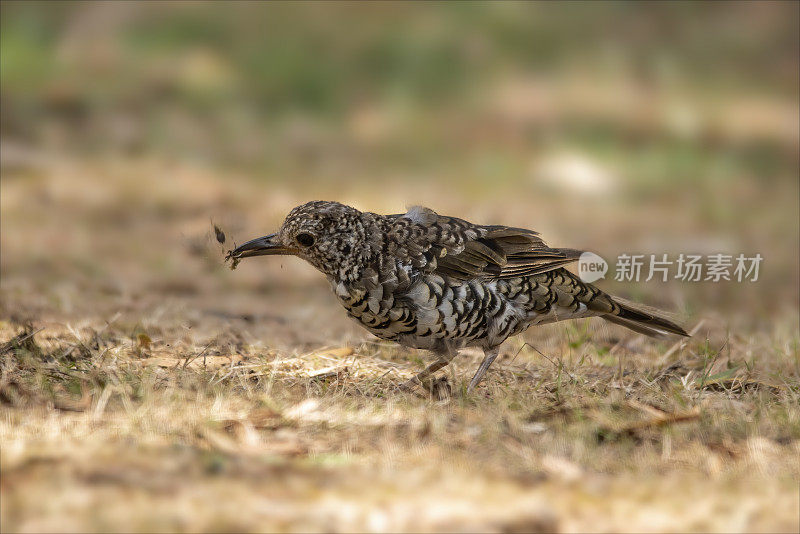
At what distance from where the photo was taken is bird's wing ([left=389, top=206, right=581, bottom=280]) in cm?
402

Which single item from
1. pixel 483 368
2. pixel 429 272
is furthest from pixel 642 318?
pixel 429 272

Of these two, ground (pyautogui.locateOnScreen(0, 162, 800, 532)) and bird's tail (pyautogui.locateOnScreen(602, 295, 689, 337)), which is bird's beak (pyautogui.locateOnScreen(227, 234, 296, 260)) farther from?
bird's tail (pyautogui.locateOnScreen(602, 295, 689, 337))

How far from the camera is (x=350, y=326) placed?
5996 mm

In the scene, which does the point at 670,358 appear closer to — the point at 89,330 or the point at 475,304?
the point at 475,304

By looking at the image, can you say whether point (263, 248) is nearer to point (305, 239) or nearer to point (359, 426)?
point (305, 239)

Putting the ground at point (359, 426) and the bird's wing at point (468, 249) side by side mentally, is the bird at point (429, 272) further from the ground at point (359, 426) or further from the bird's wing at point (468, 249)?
the ground at point (359, 426)

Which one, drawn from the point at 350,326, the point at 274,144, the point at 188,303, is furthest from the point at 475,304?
the point at 274,144

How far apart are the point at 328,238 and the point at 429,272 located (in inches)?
19.1

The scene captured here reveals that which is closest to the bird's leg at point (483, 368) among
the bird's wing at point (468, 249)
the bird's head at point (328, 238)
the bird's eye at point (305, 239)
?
the bird's wing at point (468, 249)

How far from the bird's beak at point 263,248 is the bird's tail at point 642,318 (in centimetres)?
173

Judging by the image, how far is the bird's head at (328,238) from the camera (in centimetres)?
387

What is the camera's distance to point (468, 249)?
4.11 metres

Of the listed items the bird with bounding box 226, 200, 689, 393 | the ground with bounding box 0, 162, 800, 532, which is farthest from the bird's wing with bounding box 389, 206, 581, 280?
the ground with bounding box 0, 162, 800, 532

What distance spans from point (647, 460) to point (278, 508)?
1.40m
